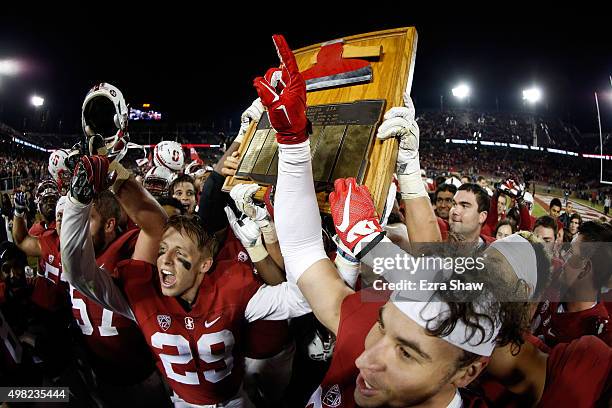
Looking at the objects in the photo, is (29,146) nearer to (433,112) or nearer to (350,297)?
(350,297)

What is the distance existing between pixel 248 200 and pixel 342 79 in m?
0.81

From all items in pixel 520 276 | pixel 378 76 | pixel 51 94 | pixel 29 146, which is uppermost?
pixel 51 94

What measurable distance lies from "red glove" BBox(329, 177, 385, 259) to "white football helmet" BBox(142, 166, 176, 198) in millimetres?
4126

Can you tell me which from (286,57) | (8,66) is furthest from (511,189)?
(8,66)

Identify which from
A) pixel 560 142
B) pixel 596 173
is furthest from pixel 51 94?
pixel 560 142

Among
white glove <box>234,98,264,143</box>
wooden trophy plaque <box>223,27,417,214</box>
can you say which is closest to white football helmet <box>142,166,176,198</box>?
white glove <box>234,98,264,143</box>

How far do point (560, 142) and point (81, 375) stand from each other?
5536 centimetres

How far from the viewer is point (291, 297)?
6.68 feet

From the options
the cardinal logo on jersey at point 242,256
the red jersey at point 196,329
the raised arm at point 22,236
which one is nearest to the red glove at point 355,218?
the red jersey at point 196,329

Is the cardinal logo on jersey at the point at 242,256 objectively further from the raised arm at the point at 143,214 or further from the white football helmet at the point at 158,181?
the white football helmet at the point at 158,181

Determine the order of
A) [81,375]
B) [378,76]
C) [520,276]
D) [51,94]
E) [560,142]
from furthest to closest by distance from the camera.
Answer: [560,142], [51,94], [81,375], [378,76], [520,276]

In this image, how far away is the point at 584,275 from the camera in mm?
2502

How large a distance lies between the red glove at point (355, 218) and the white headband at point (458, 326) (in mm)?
272

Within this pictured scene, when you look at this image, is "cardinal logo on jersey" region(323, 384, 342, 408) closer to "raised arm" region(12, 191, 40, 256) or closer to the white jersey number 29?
the white jersey number 29
